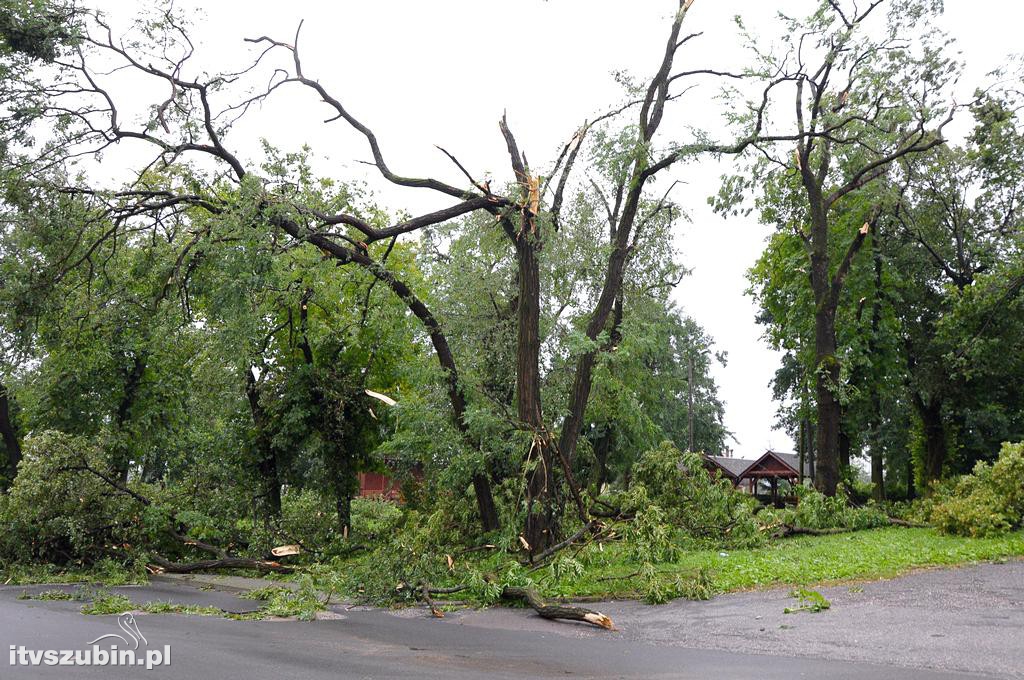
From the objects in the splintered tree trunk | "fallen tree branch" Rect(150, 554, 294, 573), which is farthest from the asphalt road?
"fallen tree branch" Rect(150, 554, 294, 573)

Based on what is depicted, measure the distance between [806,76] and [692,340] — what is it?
36.9m

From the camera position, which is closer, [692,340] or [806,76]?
[806,76]

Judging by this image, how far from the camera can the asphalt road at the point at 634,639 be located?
19.9ft

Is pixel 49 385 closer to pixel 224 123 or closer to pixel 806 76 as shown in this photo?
pixel 224 123

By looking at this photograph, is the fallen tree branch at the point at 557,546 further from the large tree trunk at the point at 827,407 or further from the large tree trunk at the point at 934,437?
the large tree trunk at the point at 934,437

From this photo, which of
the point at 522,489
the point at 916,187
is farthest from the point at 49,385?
the point at 916,187

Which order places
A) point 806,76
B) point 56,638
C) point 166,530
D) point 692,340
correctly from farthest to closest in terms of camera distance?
point 692,340, point 806,76, point 166,530, point 56,638

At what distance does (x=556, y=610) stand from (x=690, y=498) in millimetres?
5766

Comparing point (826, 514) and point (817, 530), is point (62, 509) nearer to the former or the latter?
point (817, 530)

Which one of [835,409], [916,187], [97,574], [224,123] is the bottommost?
[97,574]

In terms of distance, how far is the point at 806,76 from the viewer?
1723 centimetres

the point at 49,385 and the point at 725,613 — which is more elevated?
the point at 49,385

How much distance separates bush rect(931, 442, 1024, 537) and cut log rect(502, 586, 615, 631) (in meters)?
7.34

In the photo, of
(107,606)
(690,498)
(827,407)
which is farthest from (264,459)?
(827,407)
